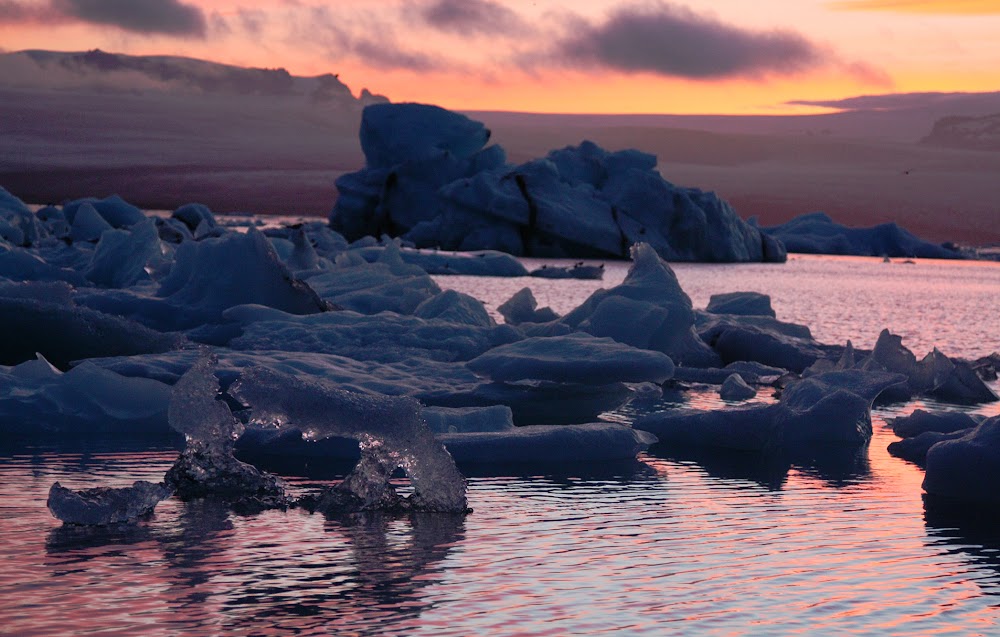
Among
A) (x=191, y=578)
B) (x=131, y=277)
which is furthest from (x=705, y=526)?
(x=131, y=277)

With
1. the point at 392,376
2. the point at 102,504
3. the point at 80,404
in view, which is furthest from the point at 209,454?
the point at 392,376

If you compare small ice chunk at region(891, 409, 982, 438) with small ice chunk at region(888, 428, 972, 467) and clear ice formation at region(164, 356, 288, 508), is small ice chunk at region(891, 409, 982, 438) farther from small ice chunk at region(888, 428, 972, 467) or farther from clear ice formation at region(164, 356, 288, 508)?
clear ice formation at region(164, 356, 288, 508)

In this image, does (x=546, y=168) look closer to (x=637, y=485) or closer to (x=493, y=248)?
(x=493, y=248)

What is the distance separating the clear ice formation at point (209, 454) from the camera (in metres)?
6.03

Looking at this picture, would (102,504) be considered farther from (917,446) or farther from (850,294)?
(850,294)

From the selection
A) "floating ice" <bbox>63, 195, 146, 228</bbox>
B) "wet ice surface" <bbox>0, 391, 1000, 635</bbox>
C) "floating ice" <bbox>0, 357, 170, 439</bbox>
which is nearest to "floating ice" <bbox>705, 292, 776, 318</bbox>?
"wet ice surface" <bbox>0, 391, 1000, 635</bbox>

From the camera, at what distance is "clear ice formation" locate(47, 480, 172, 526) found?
5344mm

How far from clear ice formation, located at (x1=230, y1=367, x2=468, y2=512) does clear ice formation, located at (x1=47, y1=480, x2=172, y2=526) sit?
0.63 m

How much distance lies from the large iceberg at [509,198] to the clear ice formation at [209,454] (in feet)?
125

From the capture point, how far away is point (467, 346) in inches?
456

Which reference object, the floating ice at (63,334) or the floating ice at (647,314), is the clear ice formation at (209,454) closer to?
the floating ice at (63,334)

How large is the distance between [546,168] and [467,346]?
1330 inches

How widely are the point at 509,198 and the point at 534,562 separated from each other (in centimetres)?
3956

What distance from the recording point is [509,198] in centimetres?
4422
